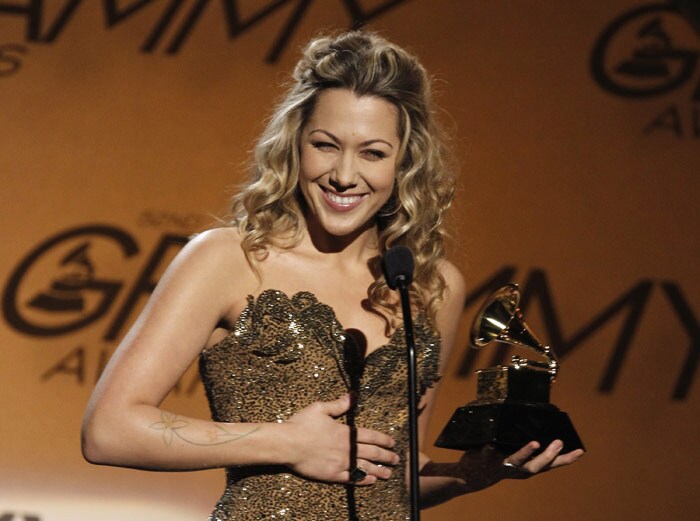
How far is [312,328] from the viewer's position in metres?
2.07

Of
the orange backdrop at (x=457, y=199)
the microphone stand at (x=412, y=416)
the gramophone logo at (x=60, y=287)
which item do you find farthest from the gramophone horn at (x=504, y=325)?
the gramophone logo at (x=60, y=287)

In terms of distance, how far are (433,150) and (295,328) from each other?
0.49 m

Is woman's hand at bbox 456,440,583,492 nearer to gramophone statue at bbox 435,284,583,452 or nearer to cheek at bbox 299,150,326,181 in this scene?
gramophone statue at bbox 435,284,583,452

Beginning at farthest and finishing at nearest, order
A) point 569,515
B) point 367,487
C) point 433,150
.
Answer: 1. point 569,515
2. point 433,150
3. point 367,487

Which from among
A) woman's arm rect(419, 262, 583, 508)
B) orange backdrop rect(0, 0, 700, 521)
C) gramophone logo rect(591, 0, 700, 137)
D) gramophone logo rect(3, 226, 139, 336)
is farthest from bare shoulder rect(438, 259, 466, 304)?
gramophone logo rect(591, 0, 700, 137)

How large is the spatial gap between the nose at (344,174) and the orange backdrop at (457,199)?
65.5 inches

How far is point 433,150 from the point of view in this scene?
226cm

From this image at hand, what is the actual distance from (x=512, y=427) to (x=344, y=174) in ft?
1.85

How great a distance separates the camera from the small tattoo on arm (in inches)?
73.6

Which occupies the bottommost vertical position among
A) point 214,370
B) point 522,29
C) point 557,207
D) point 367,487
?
point 367,487

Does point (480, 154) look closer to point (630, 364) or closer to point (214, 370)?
point (630, 364)

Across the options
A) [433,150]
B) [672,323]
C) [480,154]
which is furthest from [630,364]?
[433,150]

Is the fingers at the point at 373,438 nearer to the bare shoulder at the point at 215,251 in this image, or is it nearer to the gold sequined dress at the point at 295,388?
the gold sequined dress at the point at 295,388

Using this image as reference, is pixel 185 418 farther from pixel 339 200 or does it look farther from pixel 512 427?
pixel 512 427
